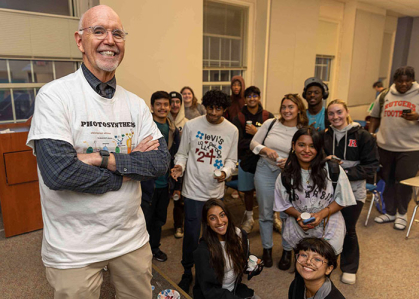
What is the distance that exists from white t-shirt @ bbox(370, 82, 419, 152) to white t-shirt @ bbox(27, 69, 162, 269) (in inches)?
130

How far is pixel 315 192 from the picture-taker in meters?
2.30

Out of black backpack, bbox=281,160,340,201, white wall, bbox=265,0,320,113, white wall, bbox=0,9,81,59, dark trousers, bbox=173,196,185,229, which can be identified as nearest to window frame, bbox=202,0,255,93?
Result: white wall, bbox=265,0,320,113

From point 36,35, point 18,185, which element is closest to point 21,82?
point 36,35

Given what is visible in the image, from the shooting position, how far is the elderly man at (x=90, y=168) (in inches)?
45.7

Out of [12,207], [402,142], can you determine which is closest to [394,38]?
[402,142]

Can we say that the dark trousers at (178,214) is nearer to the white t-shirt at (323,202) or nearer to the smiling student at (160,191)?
the smiling student at (160,191)

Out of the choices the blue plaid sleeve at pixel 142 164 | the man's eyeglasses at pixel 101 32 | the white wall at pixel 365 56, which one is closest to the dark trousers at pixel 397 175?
the blue plaid sleeve at pixel 142 164

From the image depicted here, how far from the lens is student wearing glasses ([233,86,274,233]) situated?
3.17 metres

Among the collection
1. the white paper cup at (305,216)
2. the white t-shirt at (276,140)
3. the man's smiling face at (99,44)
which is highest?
the man's smiling face at (99,44)

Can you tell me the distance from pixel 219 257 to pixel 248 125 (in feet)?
5.10

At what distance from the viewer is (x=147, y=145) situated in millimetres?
1413

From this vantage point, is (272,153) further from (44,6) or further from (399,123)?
(44,6)

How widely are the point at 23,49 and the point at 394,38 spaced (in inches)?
442

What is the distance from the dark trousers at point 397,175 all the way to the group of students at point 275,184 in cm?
120
